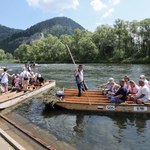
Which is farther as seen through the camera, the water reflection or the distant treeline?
the distant treeline

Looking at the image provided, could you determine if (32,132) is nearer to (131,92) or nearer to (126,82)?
(126,82)

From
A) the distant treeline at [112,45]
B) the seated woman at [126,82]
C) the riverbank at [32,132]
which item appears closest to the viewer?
the riverbank at [32,132]

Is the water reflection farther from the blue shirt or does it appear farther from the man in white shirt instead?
the man in white shirt

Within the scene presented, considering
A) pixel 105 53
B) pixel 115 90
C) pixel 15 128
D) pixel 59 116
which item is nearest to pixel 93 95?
pixel 115 90

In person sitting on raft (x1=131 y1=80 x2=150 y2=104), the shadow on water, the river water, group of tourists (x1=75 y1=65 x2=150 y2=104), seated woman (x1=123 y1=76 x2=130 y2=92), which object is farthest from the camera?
seated woman (x1=123 y1=76 x2=130 y2=92)

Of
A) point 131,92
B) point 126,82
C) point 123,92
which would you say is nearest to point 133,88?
point 131,92

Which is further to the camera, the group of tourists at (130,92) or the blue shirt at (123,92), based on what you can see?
the blue shirt at (123,92)

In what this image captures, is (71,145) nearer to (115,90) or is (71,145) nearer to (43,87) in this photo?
(115,90)

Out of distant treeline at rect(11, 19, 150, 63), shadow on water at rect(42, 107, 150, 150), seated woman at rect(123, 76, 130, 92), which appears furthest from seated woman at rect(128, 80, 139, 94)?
distant treeline at rect(11, 19, 150, 63)

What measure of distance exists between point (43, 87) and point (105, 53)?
88213mm

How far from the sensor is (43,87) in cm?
2602

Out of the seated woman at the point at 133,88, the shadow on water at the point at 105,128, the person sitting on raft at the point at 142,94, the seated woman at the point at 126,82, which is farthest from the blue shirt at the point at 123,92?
the shadow on water at the point at 105,128

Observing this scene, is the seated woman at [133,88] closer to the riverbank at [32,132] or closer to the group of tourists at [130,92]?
the group of tourists at [130,92]

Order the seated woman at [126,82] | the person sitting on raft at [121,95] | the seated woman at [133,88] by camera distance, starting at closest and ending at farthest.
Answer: the person sitting on raft at [121,95] → the seated woman at [126,82] → the seated woman at [133,88]
